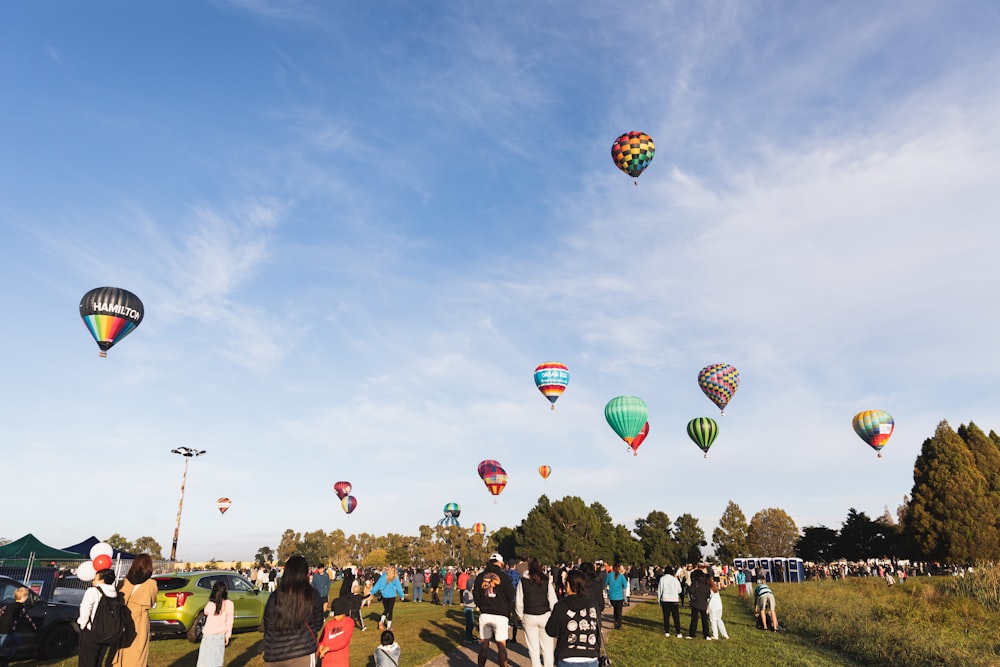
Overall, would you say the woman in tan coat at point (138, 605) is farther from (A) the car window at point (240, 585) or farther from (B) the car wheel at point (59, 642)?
(A) the car window at point (240, 585)

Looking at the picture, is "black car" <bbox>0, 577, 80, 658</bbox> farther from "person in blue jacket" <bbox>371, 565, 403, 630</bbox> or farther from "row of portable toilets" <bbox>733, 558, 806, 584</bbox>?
"row of portable toilets" <bbox>733, 558, 806, 584</bbox>

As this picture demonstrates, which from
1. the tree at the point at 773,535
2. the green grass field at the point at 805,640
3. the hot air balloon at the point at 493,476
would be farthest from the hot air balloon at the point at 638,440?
the tree at the point at 773,535

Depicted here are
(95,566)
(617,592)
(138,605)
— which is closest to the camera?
(138,605)

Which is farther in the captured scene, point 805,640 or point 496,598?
point 805,640

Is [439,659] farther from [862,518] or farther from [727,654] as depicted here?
[862,518]

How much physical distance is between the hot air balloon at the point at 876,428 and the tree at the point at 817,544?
37.3 meters

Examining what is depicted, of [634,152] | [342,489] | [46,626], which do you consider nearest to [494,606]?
[46,626]

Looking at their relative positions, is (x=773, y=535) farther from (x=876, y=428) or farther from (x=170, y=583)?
(x=170, y=583)

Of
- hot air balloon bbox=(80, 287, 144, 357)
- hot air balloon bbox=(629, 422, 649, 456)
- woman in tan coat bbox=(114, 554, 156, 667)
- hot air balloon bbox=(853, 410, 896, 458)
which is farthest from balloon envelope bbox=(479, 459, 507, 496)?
woman in tan coat bbox=(114, 554, 156, 667)

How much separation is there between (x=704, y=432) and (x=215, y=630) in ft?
147

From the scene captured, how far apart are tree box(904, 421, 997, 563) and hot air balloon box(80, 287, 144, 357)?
192ft

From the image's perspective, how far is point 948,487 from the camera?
168ft

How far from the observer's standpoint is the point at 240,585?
1608 centimetres

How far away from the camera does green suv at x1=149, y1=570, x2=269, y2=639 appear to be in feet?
47.1
